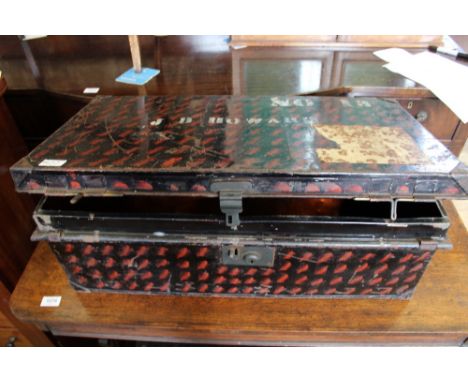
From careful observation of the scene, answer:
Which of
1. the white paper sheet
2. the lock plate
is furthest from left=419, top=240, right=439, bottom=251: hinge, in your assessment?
the white paper sheet

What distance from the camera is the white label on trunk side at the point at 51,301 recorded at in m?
0.84

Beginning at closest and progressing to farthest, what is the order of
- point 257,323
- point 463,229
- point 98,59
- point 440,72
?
point 257,323 < point 463,229 < point 440,72 < point 98,59

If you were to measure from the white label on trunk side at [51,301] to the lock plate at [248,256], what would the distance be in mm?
460

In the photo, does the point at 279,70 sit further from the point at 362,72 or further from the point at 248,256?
the point at 248,256

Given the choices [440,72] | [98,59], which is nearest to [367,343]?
[440,72]

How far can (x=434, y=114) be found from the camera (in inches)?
43.9

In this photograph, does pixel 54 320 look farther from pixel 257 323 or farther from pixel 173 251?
pixel 257 323

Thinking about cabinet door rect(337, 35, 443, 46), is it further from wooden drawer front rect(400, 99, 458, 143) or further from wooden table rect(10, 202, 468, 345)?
wooden table rect(10, 202, 468, 345)

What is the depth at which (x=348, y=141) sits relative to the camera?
29.9 inches

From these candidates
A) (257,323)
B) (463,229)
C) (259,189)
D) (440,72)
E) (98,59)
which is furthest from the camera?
(98,59)

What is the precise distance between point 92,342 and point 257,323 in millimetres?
840

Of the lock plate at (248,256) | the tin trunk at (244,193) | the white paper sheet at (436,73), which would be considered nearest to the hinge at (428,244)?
the tin trunk at (244,193)

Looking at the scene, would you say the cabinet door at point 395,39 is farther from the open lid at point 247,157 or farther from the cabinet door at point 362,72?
the open lid at point 247,157

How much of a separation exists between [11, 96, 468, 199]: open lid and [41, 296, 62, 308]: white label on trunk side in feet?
1.08
